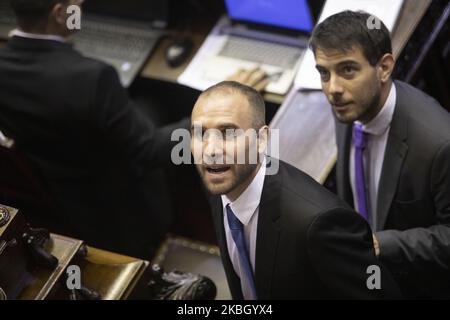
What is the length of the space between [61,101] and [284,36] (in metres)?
1.23

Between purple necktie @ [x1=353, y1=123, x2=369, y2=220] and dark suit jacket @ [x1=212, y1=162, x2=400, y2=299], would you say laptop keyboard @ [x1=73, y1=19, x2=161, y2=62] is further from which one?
dark suit jacket @ [x1=212, y1=162, x2=400, y2=299]

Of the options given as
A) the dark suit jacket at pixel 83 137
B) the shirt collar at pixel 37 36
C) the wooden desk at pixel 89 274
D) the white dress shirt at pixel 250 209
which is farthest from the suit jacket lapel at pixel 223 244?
the shirt collar at pixel 37 36

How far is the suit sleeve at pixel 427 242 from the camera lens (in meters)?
2.19

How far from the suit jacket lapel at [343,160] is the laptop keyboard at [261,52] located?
2.85ft

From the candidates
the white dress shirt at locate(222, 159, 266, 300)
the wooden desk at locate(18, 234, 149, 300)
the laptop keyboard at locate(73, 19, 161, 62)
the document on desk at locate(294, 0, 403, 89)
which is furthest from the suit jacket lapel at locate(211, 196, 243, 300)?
the laptop keyboard at locate(73, 19, 161, 62)

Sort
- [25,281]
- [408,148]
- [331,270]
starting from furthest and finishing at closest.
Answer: [408,148] → [25,281] → [331,270]

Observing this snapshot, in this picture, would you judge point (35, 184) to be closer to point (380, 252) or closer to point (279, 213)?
point (279, 213)

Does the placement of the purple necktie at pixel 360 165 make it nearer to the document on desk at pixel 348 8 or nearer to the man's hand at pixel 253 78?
the document on desk at pixel 348 8

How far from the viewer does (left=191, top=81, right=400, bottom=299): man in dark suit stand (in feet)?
6.31

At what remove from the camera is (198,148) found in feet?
6.51

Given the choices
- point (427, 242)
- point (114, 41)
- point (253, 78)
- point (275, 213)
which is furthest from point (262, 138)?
point (114, 41)

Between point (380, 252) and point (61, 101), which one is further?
point (61, 101)

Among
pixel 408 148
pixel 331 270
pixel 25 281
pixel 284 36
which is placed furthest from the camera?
pixel 284 36
